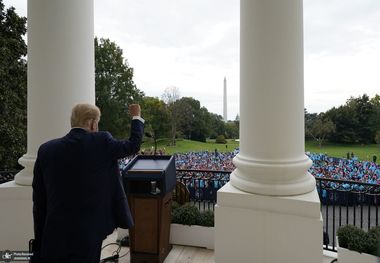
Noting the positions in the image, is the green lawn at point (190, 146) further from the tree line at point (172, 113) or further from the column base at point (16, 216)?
the column base at point (16, 216)

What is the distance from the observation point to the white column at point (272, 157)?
11.9 feet

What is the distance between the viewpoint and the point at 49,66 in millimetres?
4988

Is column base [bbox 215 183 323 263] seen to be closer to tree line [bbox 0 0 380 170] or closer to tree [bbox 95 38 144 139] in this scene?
tree line [bbox 0 0 380 170]

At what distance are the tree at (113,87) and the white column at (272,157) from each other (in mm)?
29925

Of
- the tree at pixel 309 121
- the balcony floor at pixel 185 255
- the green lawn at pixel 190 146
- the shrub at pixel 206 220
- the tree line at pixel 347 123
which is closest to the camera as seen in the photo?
the balcony floor at pixel 185 255

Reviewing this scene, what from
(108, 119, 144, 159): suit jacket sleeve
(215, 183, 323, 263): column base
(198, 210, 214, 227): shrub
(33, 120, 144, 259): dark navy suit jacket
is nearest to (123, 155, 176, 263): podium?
(198, 210, 214, 227): shrub

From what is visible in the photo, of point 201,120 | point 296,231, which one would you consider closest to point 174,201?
point 296,231

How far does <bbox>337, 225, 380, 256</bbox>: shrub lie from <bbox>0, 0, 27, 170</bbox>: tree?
19.1m

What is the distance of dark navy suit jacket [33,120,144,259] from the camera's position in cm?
283

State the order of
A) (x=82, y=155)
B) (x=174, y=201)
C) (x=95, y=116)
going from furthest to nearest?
(x=174, y=201), (x=95, y=116), (x=82, y=155)

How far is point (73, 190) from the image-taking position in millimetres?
2850

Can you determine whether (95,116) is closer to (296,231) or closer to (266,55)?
(266,55)

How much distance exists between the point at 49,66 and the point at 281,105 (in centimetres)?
371

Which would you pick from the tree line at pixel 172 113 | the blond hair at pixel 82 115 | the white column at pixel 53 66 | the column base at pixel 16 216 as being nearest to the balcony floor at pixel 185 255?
the column base at pixel 16 216
